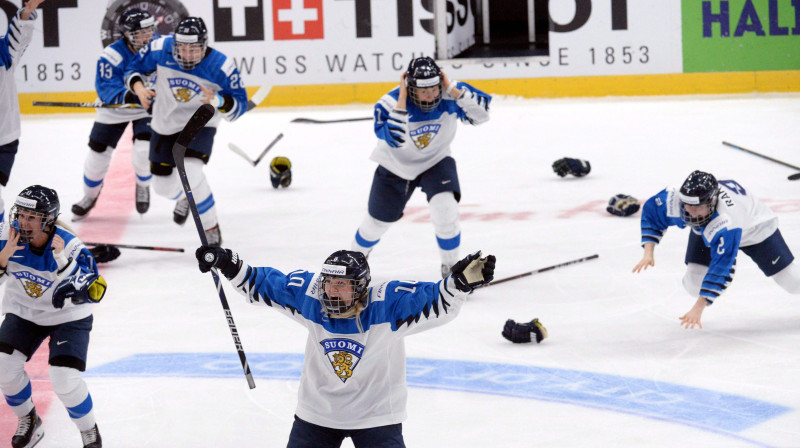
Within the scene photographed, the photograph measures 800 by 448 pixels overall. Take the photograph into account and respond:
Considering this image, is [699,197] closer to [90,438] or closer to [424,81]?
[424,81]

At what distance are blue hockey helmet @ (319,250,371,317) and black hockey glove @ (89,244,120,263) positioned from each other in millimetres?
3472

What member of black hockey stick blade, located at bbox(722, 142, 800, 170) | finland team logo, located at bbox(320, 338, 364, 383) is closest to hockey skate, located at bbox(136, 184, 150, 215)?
black hockey stick blade, located at bbox(722, 142, 800, 170)

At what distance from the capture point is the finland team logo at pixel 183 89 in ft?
20.7

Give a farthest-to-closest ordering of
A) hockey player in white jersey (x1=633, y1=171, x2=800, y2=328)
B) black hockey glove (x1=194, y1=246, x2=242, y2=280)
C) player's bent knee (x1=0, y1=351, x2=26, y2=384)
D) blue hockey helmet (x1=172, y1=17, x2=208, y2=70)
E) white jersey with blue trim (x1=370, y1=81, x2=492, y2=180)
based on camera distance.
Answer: blue hockey helmet (x1=172, y1=17, x2=208, y2=70) → white jersey with blue trim (x1=370, y1=81, x2=492, y2=180) → hockey player in white jersey (x1=633, y1=171, x2=800, y2=328) → player's bent knee (x1=0, y1=351, x2=26, y2=384) → black hockey glove (x1=194, y1=246, x2=242, y2=280)


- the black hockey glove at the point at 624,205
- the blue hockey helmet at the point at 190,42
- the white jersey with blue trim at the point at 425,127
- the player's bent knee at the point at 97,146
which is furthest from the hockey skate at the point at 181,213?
the black hockey glove at the point at 624,205

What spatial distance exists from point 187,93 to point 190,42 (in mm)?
348

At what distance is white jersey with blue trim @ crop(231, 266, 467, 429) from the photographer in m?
3.06

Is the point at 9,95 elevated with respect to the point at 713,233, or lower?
elevated

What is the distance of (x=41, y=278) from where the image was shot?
3.71m

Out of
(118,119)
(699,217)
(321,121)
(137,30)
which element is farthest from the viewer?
(321,121)

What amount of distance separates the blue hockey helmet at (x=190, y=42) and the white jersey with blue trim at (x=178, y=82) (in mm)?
84

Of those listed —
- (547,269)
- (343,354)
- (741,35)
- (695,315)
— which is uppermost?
(741,35)

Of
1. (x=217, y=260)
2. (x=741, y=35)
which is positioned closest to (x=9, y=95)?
(x=217, y=260)

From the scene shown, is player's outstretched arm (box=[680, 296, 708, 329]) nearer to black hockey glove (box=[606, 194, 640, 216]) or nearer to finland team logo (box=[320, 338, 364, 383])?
finland team logo (box=[320, 338, 364, 383])
